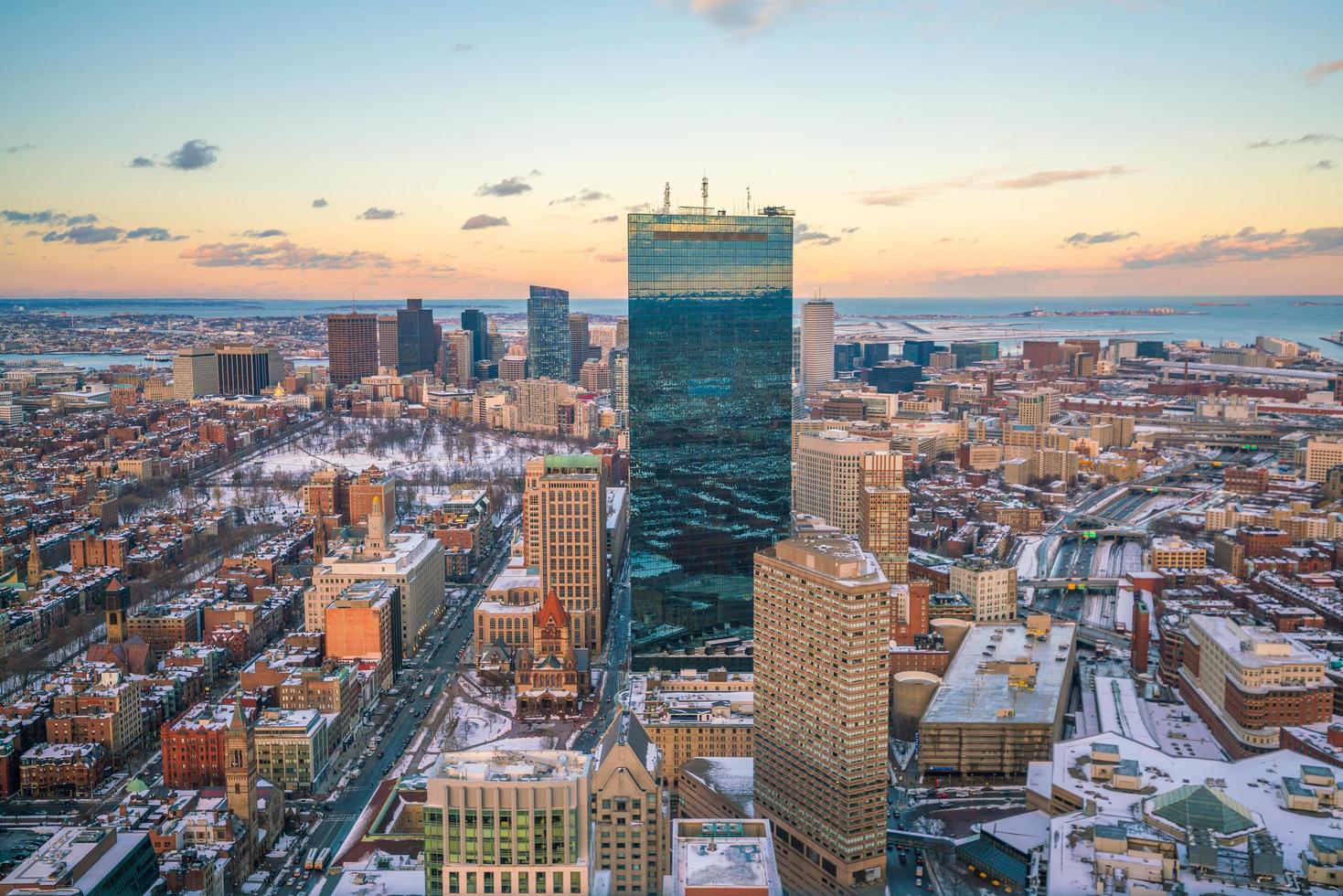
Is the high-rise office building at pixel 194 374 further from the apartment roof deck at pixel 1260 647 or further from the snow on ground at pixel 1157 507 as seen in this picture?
the apartment roof deck at pixel 1260 647

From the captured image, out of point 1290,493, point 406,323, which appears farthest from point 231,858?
point 406,323

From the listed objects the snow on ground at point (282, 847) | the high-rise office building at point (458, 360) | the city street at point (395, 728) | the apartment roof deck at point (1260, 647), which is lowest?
the snow on ground at point (282, 847)

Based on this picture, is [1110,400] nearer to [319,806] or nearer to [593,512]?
[593,512]

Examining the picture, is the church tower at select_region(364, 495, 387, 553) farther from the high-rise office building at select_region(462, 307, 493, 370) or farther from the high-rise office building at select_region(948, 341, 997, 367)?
the high-rise office building at select_region(948, 341, 997, 367)

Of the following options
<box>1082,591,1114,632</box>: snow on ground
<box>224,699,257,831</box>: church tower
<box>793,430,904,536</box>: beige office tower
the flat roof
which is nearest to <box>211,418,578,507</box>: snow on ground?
<box>793,430,904,536</box>: beige office tower

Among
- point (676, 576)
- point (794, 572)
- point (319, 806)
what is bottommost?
point (319, 806)

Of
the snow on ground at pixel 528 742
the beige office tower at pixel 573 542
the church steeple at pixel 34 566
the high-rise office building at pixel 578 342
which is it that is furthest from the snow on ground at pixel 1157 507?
the high-rise office building at pixel 578 342
